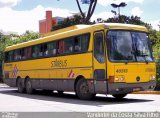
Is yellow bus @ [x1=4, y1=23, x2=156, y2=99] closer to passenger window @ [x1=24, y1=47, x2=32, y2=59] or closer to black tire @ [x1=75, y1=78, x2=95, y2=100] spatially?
black tire @ [x1=75, y1=78, x2=95, y2=100]

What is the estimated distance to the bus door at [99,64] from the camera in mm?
17344

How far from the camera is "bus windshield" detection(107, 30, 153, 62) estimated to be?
17266mm

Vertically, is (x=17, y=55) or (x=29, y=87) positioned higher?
(x=17, y=55)

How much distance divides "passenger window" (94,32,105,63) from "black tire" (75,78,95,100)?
156 centimetres

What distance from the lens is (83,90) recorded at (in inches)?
746

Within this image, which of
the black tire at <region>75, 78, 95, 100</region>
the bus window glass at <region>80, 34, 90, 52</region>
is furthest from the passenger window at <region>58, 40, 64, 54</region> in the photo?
the black tire at <region>75, 78, 95, 100</region>

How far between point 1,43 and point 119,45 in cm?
3990

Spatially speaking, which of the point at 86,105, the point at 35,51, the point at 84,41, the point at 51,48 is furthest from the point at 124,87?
the point at 35,51

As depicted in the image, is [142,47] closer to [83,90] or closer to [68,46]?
[83,90]

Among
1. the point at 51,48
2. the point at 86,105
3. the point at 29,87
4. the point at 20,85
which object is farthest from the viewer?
the point at 20,85

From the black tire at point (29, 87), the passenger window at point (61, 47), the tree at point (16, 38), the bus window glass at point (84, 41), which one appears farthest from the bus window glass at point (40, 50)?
the tree at point (16, 38)

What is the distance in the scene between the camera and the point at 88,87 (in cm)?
1836

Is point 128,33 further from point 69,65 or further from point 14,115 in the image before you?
point 14,115

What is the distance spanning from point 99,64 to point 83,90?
187cm
